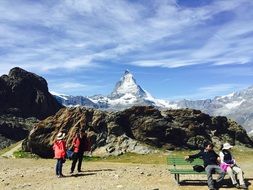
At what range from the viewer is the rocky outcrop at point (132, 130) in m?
50.4

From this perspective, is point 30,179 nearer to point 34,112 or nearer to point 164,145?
point 164,145

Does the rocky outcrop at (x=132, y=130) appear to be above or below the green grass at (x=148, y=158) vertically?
above

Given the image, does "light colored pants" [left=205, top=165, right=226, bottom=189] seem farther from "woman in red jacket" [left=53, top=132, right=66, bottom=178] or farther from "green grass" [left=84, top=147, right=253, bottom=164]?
"green grass" [left=84, top=147, right=253, bottom=164]

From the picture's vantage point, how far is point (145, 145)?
1998 inches

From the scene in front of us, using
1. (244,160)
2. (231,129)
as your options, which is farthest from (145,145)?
(231,129)

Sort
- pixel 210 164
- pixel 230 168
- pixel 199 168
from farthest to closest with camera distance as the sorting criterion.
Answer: pixel 199 168, pixel 210 164, pixel 230 168

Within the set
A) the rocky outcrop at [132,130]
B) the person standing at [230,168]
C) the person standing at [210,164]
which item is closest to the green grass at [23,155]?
the rocky outcrop at [132,130]

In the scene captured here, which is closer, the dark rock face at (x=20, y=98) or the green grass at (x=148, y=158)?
the green grass at (x=148, y=158)

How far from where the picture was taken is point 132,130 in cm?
5403

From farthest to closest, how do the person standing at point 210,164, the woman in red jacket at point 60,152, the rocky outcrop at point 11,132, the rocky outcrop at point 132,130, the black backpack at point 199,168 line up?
the rocky outcrop at point 11,132 → the rocky outcrop at point 132,130 → the woman in red jacket at point 60,152 → the black backpack at point 199,168 → the person standing at point 210,164

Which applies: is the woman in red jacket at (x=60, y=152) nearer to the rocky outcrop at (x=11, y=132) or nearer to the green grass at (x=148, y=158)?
the green grass at (x=148, y=158)

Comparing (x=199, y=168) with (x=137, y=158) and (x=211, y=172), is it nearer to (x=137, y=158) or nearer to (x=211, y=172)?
(x=211, y=172)

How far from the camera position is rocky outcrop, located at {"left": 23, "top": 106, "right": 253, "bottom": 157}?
50375 millimetres

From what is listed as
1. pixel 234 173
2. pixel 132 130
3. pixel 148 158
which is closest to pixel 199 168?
pixel 234 173
